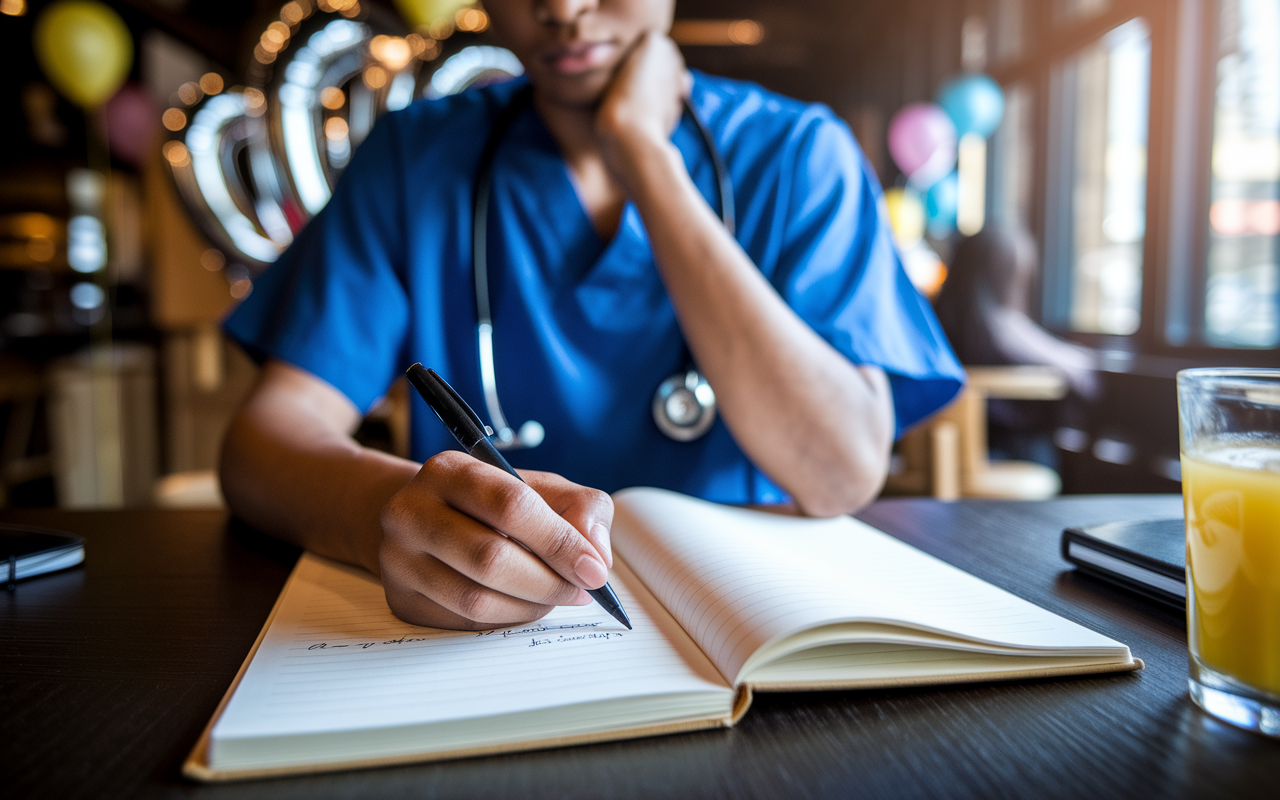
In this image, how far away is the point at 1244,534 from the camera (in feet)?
1.09

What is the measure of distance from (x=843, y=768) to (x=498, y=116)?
2.88 ft

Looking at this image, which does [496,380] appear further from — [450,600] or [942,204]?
[942,204]

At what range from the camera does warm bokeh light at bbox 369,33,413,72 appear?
188 centimetres

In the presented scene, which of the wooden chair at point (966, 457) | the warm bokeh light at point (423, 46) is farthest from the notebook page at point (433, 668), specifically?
the warm bokeh light at point (423, 46)

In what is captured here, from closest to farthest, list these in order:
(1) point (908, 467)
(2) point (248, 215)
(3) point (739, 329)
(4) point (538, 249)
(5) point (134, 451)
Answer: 1. (3) point (739, 329)
2. (4) point (538, 249)
3. (1) point (908, 467)
4. (2) point (248, 215)
5. (5) point (134, 451)

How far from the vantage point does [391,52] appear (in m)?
1.88

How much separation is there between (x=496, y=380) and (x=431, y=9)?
70.5 inches

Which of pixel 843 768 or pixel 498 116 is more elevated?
pixel 498 116

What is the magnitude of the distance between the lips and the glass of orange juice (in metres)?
0.66

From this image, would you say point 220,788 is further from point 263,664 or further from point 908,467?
point 908,467

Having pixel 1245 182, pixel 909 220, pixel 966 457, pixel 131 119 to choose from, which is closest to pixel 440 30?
pixel 966 457

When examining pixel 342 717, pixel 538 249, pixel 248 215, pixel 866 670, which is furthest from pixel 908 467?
pixel 248 215

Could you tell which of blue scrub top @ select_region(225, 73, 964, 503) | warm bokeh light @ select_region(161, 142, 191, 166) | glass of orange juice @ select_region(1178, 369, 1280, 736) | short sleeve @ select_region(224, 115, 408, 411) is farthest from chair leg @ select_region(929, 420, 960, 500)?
warm bokeh light @ select_region(161, 142, 191, 166)

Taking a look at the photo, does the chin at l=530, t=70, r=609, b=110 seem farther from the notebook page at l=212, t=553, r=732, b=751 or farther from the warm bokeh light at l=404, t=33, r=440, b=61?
the warm bokeh light at l=404, t=33, r=440, b=61
